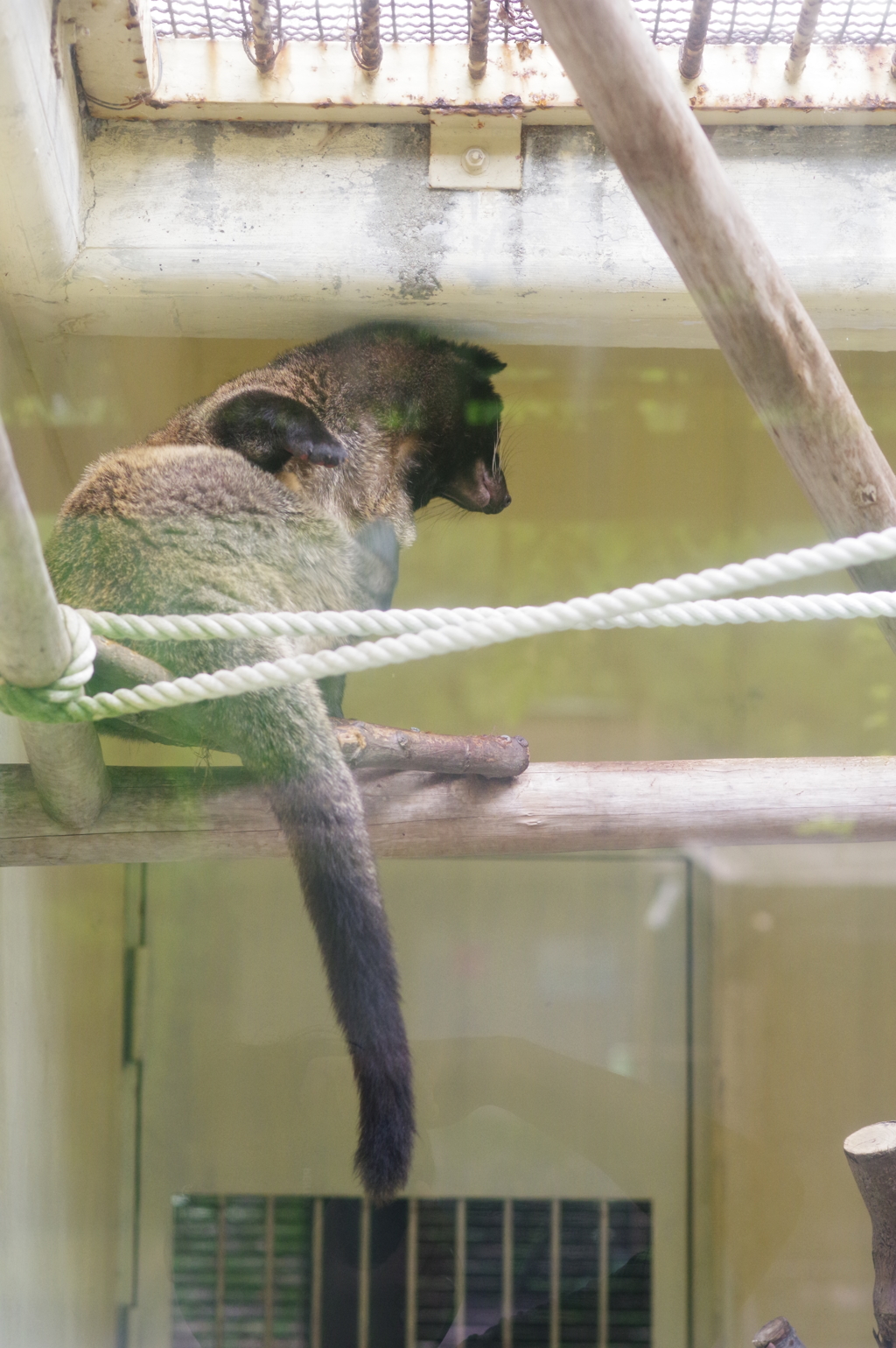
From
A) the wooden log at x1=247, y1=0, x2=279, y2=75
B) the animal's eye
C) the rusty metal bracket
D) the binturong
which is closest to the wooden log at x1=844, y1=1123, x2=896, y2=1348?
the binturong

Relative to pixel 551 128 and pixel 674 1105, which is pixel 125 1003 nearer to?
pixel 674 1105

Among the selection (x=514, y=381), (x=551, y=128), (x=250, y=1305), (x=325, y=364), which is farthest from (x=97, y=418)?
(x=250, y=1305)

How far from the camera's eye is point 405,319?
2.02m

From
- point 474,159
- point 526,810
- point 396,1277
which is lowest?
point 396,1277

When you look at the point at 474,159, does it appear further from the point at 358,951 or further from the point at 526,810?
the point at 358,951

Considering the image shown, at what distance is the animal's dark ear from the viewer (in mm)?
1787

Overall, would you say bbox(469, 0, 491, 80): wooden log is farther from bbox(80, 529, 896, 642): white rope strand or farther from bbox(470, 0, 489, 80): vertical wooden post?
bbox(80, 529, 896, 642): white rope strand

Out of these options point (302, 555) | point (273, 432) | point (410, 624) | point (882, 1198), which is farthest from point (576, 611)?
point (882, 1198)

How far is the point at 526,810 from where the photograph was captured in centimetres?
164

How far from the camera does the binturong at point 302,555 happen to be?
1.43 meters

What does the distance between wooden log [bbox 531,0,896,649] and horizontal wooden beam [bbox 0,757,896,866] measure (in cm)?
33

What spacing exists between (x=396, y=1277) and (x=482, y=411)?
2.02 m

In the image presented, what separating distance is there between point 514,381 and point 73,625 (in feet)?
4.75

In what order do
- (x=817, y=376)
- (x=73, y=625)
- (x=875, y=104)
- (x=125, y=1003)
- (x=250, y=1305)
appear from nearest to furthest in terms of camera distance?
(x=73, y=625), (x=817, y=376), (x=875, y=104), (x=250, y=1305), (x=125, y=1003)
